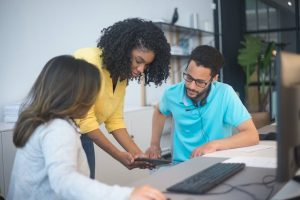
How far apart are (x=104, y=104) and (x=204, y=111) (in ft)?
1.67

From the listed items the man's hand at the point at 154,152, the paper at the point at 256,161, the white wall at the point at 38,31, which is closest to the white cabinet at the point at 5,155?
the white wall at the point at 38,31

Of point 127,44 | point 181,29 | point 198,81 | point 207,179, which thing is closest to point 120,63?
point 127,44

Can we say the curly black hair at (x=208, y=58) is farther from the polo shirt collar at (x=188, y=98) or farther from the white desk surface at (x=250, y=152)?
the white desk surface at (x=250, y=152)

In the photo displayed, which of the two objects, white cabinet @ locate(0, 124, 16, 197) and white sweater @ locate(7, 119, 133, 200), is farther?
white cabinet @ locate(0, 124, 16, 197)

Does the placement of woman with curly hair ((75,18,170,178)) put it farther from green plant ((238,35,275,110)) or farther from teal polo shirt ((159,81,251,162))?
green plant ((238,35,275,110))

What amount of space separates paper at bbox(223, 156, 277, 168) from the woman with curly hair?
42 centimetres

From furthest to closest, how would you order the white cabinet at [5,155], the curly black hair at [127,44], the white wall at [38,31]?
the white wall at [38,31]
the white cabinet at [5,155]
the curly black hair at [127,44]

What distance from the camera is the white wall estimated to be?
3.12 meters

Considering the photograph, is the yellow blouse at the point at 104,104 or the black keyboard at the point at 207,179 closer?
the black keyboard at the point at 207,179

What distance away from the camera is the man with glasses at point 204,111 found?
2.12 m

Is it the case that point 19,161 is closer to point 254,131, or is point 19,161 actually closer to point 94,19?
point 254,131

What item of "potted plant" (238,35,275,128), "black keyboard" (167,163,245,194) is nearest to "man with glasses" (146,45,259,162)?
"black keyboard" (167,163,245,194)

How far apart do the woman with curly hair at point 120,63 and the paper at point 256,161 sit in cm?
42

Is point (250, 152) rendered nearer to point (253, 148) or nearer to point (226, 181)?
point (253, 148)
